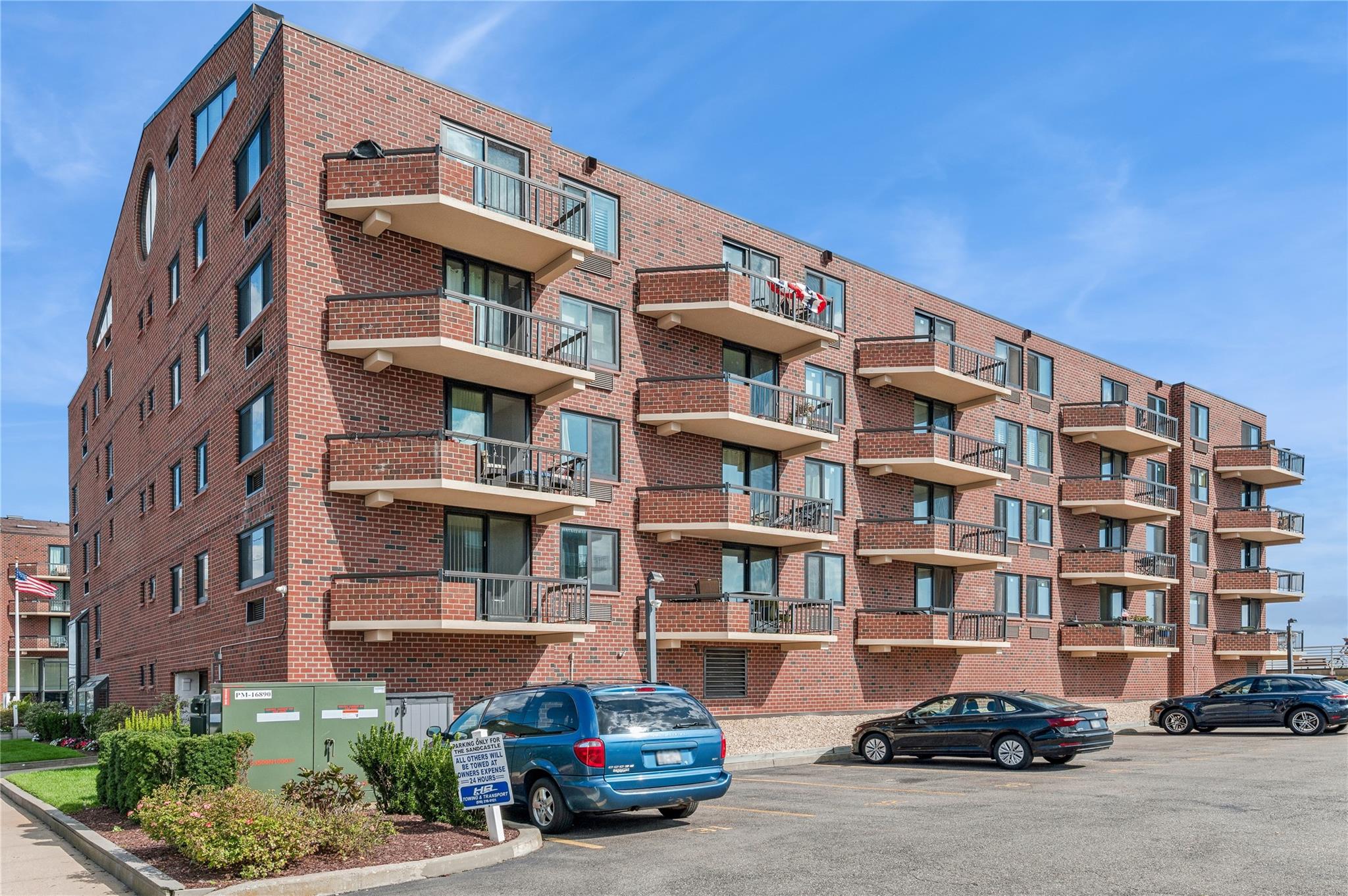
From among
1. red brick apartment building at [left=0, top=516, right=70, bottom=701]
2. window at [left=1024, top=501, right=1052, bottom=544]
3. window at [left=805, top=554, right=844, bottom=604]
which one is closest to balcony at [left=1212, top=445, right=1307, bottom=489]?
window at [left=1024, top=501, right=1052, bottom=544]

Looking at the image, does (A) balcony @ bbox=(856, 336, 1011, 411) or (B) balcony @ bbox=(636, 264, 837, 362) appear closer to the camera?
(B) balcony @ bbox=(636, 264, 837, 362)

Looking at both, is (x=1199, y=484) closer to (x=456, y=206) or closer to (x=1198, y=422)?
(x=1198, y=422)

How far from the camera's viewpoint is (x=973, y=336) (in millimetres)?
35906

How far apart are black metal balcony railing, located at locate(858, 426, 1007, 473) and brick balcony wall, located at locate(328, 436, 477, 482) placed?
1405 centimetres

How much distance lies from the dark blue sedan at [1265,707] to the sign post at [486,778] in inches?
993

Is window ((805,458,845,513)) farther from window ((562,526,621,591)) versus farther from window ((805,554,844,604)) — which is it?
window ((562,526,621,591))

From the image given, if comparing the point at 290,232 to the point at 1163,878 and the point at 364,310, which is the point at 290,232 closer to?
the point at 364,310

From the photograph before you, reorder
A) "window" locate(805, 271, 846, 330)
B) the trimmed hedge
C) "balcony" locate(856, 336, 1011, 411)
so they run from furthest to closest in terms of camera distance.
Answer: "balcony" locate(856, 336, 1011, 411)
"window" locate(805, 271, 846, 330)
the trimmed hedge

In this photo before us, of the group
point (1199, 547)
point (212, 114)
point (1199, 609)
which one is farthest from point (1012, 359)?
point (212, 114)

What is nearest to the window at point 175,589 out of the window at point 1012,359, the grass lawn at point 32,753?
the grass lawn at point 32,753

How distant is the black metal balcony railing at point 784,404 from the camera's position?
88.0ft

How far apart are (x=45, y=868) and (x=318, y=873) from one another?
12.2 ft

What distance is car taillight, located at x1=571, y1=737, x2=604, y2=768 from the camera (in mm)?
13398

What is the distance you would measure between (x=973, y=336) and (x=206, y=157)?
21651mm
